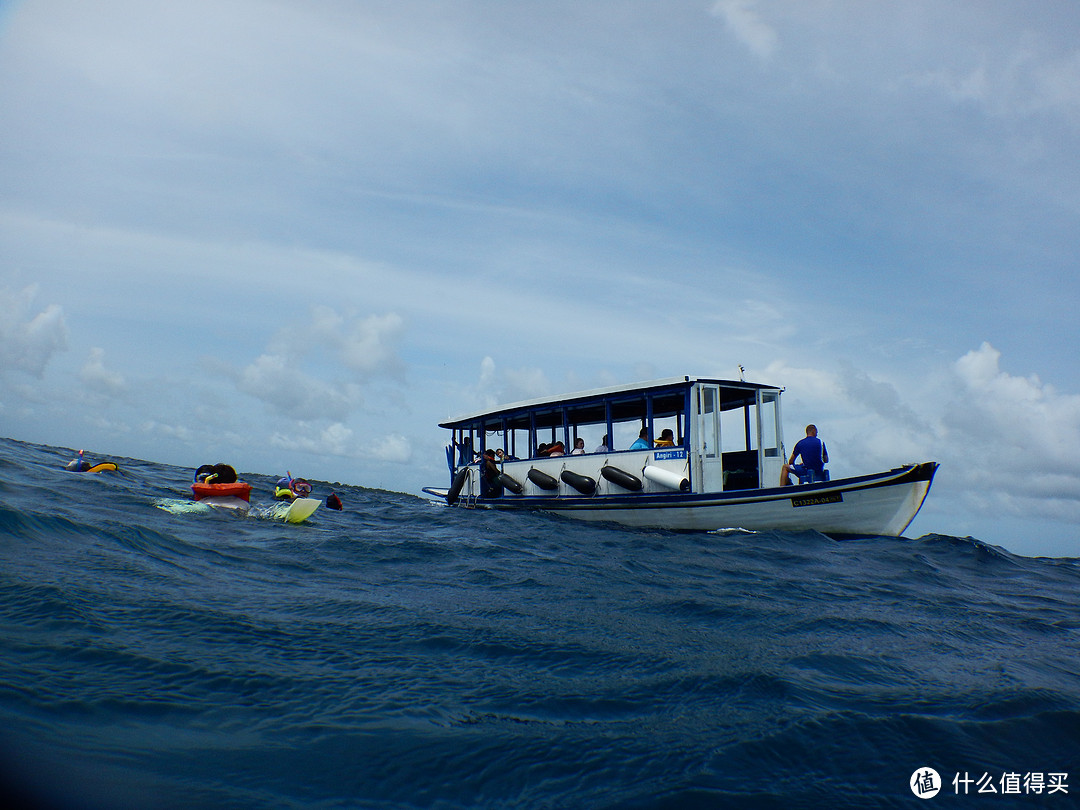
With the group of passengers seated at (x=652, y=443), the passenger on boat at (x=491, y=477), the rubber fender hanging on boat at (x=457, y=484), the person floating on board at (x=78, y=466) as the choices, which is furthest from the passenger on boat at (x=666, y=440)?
the person floating on board at (x=78, y=466)

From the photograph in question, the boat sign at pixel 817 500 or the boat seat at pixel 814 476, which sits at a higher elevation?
the boat seat at pixel 814 476

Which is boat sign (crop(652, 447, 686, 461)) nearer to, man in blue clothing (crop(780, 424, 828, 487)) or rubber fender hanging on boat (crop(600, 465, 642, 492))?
rubber fender hanging on boat (crop(600, 465, 642, 492))

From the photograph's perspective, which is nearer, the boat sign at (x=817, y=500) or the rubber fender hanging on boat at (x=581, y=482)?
the boat sign at (x=817, y=500)

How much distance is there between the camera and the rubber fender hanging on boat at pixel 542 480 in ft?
49.3

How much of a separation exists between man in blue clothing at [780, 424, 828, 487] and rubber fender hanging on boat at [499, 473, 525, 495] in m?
6.90

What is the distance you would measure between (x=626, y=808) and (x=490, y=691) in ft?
4.11

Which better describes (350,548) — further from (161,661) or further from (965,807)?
(965,807)

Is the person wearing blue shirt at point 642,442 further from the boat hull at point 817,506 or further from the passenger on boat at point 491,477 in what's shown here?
the passenger on boat at point 491,477

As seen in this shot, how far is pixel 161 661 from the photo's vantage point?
3420 mm

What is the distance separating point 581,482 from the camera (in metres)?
13.9

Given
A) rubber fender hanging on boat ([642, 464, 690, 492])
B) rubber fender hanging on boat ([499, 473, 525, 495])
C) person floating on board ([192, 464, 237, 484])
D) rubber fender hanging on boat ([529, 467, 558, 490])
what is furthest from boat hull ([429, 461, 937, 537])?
person floating on board ([192, 464, 237, 484])

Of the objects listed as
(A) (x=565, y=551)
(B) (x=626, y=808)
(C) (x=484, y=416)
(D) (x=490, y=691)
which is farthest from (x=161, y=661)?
(C) (x=484, y=416)

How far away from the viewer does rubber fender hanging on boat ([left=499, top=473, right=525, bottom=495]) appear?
53.0 ft

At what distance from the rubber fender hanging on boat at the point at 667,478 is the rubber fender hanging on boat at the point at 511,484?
437 cm
